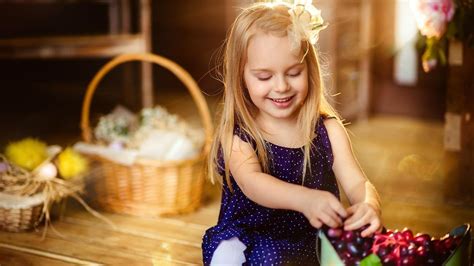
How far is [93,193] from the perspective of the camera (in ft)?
8.30

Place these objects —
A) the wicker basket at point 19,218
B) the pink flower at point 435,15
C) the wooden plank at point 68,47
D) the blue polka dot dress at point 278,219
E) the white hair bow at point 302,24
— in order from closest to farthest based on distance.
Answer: the white hair bow at point 302,24 → the blue polka dot dress at point 278,219 → the wicker basket at point 19,218 → the pink flower at point 435,15 → the wooden plank at point 68,47

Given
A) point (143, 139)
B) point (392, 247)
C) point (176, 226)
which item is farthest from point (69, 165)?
point (392, 247)

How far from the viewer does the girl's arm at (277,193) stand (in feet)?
4.46

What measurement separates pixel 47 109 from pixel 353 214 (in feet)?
10.1

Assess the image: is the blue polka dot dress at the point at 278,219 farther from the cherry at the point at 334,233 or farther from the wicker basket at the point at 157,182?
the wicker basket at the point at 157,182

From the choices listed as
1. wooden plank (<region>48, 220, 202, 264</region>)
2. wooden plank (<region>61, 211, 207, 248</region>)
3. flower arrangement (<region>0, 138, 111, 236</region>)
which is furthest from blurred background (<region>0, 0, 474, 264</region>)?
flower arrangement (<region>0, 138, 111, 236</region>)

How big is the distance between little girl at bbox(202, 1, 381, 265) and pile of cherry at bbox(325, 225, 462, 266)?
99 millimetres

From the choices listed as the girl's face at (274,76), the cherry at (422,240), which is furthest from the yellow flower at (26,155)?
the cherry at (422,240)

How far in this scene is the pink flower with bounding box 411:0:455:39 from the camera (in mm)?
2223

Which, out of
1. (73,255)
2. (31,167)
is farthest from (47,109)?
(73,255)

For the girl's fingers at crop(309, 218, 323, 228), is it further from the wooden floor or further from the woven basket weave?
the woven basket weave

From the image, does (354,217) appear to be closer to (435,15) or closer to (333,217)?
(333,217)

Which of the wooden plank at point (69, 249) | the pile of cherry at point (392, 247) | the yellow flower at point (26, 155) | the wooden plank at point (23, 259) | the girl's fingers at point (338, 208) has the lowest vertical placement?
the wooden plank at point (69, 249)

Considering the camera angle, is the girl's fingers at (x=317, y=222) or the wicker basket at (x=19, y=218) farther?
the wicker basket at (x=19, y=218)
